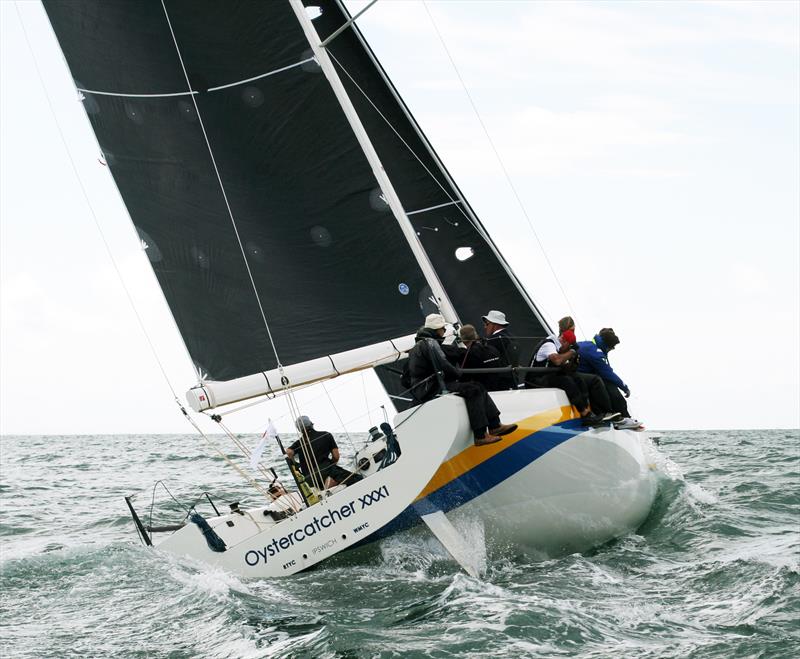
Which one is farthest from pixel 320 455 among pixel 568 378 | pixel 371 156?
pixel 371 156

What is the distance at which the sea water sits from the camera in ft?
18.3

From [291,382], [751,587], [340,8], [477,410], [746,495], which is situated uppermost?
[340,8]

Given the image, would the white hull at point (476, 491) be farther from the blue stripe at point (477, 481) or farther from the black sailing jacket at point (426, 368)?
the black sailing jacket at point (426, 368)

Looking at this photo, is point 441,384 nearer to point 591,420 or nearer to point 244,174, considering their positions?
point 591,420

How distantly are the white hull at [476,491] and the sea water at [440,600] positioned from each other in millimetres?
180

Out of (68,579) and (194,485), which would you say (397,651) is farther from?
(194,485)

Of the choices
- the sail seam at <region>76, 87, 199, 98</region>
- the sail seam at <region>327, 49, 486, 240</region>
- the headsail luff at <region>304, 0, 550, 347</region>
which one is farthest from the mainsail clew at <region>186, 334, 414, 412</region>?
the sail seam at <region>76, 87, 199, 98</region>

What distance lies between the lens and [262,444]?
7.40 meters

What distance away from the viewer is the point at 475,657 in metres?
5.23

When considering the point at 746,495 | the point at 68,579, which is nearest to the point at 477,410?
the point at 68,579

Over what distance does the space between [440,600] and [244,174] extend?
428cm

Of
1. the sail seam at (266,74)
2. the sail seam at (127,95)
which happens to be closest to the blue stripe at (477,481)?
the sail seam at (266,74)

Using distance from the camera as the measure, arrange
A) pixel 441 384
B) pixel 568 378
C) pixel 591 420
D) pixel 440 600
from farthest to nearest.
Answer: pixel 568 378
pixel 591 420
pixel 441 384
pixel 440 600

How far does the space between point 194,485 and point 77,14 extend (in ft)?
32.0
